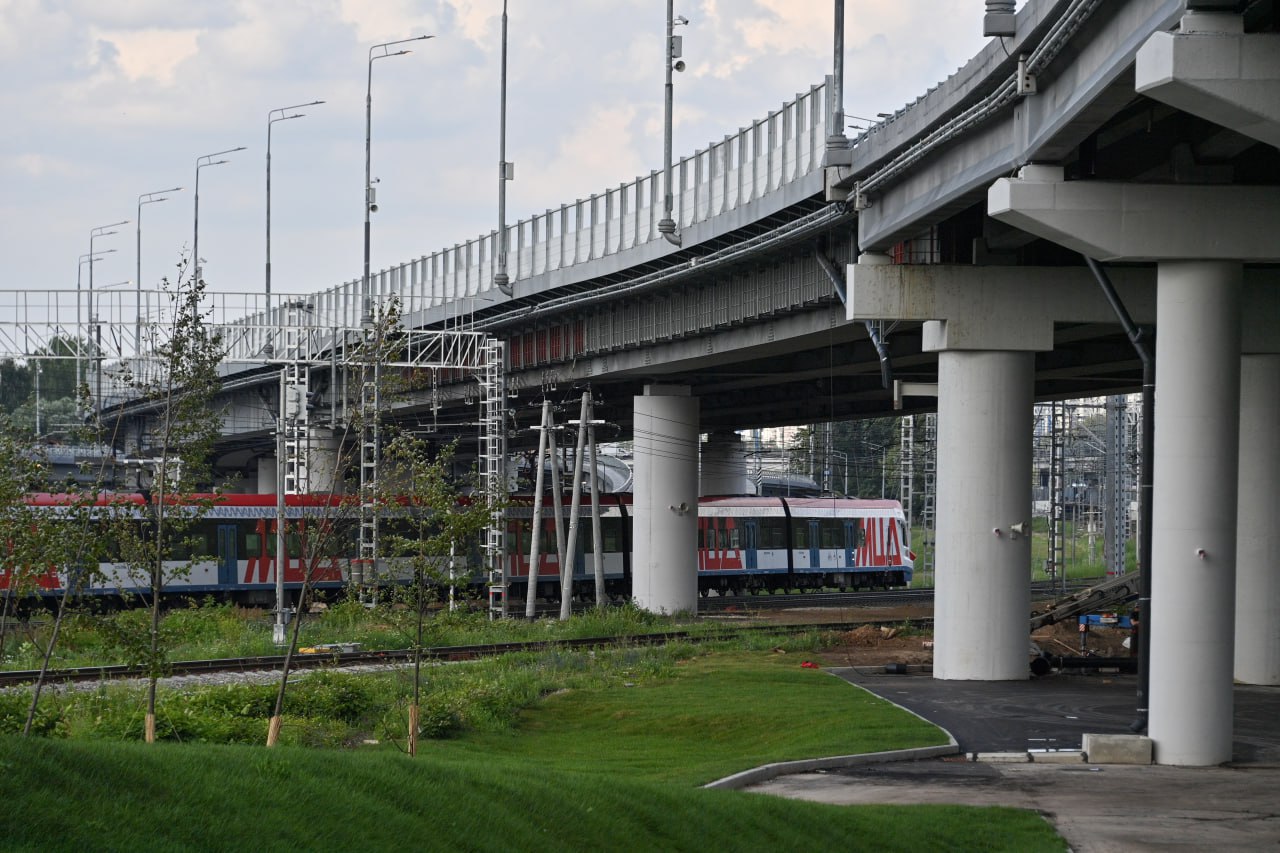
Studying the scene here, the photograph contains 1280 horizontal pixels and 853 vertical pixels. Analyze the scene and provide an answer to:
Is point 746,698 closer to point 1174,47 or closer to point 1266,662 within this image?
point 1266,662

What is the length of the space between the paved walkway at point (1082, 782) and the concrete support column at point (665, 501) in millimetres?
21881

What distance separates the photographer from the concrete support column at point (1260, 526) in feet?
96.8

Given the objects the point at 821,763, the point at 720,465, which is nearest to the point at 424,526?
the point at 821,763

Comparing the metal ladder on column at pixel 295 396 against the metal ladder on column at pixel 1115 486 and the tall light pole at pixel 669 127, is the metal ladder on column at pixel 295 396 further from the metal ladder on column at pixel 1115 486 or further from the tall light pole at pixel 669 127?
the metal ladder on column at pixel 1115 486

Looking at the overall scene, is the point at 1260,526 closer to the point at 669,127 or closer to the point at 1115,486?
the point at 669,127

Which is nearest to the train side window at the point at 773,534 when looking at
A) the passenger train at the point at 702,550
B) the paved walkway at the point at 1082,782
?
the passenger train at the point at 702,550

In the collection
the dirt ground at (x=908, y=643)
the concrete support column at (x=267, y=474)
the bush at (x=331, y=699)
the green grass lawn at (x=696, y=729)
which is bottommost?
the dirt ground at (x=908, y=643)

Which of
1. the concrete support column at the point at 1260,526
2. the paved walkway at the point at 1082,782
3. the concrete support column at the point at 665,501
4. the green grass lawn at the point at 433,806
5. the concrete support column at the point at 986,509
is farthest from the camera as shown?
the concrete support column at the point at 665,501

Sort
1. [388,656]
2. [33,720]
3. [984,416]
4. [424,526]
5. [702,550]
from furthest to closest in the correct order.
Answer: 1. [702,550]
2. [388,656]
3. [984,416]
4. [424,526]
5. [33,720]

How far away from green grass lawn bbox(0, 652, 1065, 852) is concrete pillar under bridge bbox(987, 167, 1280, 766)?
3.63 meters

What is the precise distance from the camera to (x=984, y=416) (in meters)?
29.7

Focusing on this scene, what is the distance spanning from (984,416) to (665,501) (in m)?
19.8

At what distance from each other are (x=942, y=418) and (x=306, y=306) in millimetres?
27459

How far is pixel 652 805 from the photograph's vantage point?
13.1 metres
